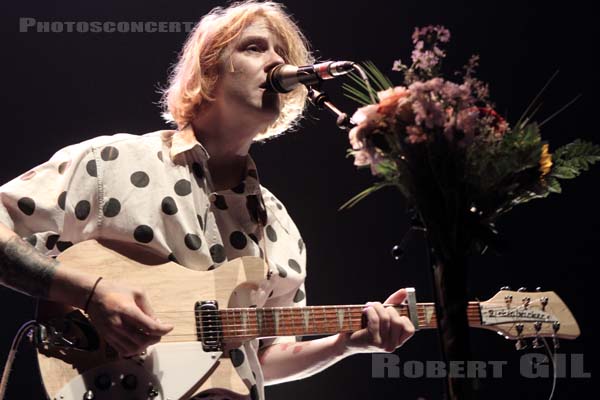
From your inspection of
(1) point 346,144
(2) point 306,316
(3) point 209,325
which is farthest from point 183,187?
(1) point 346,144

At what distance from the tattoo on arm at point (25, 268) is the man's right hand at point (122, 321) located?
0.40 ft

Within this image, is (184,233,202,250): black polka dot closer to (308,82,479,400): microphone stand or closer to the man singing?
the man singing

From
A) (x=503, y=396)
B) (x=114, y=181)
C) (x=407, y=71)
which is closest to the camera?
(x=407, y=71)

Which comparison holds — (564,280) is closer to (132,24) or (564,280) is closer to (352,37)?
(352,37)

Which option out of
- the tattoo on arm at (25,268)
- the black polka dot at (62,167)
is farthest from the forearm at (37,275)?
the black polka dot at (62,167)

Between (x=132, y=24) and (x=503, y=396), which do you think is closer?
(x=132, y=24)

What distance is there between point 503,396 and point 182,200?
1.80 m

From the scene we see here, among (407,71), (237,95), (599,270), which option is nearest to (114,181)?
(237,95)

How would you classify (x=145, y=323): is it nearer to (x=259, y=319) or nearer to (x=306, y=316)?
(x=259, y=319)

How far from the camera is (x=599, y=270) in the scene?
3207mm

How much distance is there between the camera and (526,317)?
228 centimetres

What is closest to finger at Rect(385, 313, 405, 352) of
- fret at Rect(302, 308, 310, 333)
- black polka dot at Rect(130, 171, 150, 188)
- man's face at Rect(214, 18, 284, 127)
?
fret at Rect(302, 308, 310, 333)

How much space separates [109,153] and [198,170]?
0.26m

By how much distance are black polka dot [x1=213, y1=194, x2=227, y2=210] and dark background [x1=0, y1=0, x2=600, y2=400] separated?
0.86 meters
